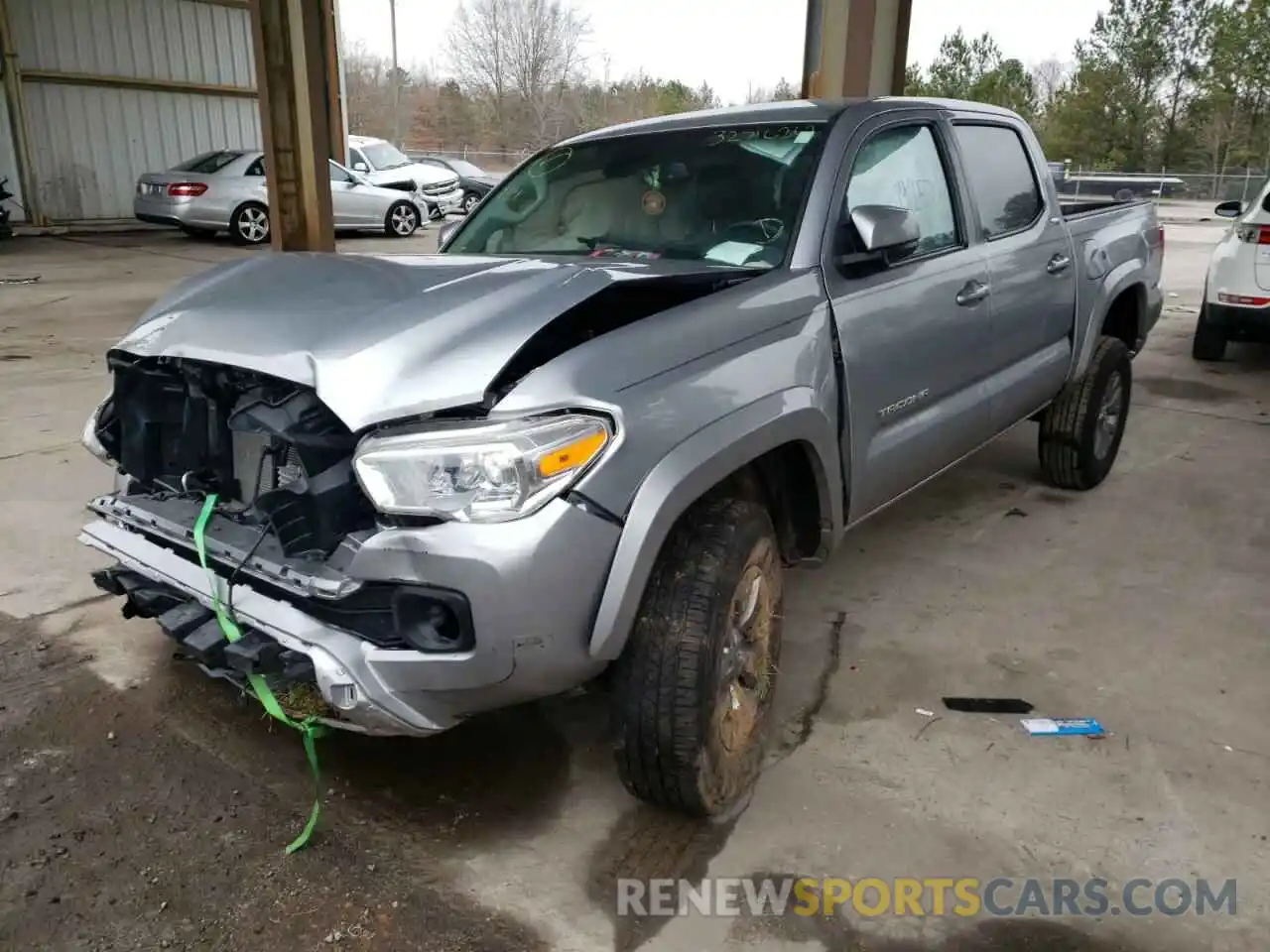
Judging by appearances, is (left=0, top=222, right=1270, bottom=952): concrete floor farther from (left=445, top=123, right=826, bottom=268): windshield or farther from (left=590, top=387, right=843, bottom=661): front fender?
(left=445, top=123, right=826, bottom=268): windshield

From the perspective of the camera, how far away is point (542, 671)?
7.23 ft

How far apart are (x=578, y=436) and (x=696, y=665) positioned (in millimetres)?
614

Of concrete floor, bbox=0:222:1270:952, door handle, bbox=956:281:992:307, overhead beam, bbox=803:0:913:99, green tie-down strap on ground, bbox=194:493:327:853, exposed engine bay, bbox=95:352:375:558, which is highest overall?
overhead beam, bbox=803:0:913:99

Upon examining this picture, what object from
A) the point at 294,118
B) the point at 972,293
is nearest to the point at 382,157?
the point at 294,118

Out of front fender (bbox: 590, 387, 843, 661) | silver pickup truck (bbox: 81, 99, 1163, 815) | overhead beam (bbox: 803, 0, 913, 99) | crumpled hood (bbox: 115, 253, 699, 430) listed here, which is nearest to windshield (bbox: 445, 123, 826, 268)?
silver pickup truck (bbox: 81, 99, 1163, 815)

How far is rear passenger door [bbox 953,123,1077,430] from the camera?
396 centimetres

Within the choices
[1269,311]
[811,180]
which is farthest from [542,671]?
[1269,311]

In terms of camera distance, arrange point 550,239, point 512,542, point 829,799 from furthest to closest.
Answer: point 550,239 < point 829,799 < point 512,542

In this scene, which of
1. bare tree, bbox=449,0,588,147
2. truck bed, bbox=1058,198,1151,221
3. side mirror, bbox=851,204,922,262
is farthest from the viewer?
bare tree, bbox=449,0,588,147

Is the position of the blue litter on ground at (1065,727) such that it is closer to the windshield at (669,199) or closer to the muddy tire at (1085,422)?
the windshield at (669,199)

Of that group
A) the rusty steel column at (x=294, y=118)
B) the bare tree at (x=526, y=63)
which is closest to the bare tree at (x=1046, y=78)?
the bare tree at (x=526, y=63)

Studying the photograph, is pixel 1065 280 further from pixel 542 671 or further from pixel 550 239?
pixel 542 671

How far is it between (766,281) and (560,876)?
164 centimetres

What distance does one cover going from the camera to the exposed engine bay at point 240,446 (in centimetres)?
232
